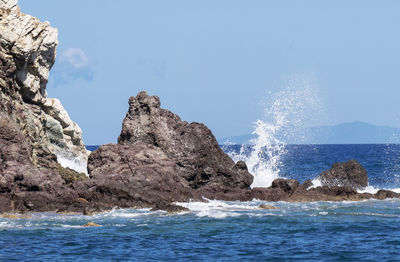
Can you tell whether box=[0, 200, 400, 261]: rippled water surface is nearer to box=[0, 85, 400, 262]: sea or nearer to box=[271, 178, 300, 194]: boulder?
box=[0, 85, 400, 262]: sea

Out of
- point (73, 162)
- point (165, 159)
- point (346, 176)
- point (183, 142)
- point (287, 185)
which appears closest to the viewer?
point (165, 159)

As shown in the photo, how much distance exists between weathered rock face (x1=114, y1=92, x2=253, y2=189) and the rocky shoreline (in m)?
0.07

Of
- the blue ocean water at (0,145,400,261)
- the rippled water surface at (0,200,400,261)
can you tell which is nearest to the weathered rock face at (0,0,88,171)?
the blue ocean water at (0,145,400,261)

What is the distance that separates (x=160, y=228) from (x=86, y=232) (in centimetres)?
332

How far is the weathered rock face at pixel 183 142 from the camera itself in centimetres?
4238

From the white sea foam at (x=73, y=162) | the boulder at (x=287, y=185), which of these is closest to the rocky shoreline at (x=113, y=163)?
the boulder at (x=287, y=185)

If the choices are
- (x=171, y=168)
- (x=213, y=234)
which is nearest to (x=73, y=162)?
(x=171, y=168)

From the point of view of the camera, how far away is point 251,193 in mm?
40125

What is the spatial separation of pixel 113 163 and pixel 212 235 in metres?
15.4

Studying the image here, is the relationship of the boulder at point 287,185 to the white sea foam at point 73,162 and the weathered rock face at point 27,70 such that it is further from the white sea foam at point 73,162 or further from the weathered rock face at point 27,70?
the white sea foam at point 73,162

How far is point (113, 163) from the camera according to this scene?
1558 inches

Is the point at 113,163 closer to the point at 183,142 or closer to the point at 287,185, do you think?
the point at 183,142

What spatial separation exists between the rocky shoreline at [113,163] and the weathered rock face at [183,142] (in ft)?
0.23

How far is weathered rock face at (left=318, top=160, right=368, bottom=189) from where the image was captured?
5012 centimetres
